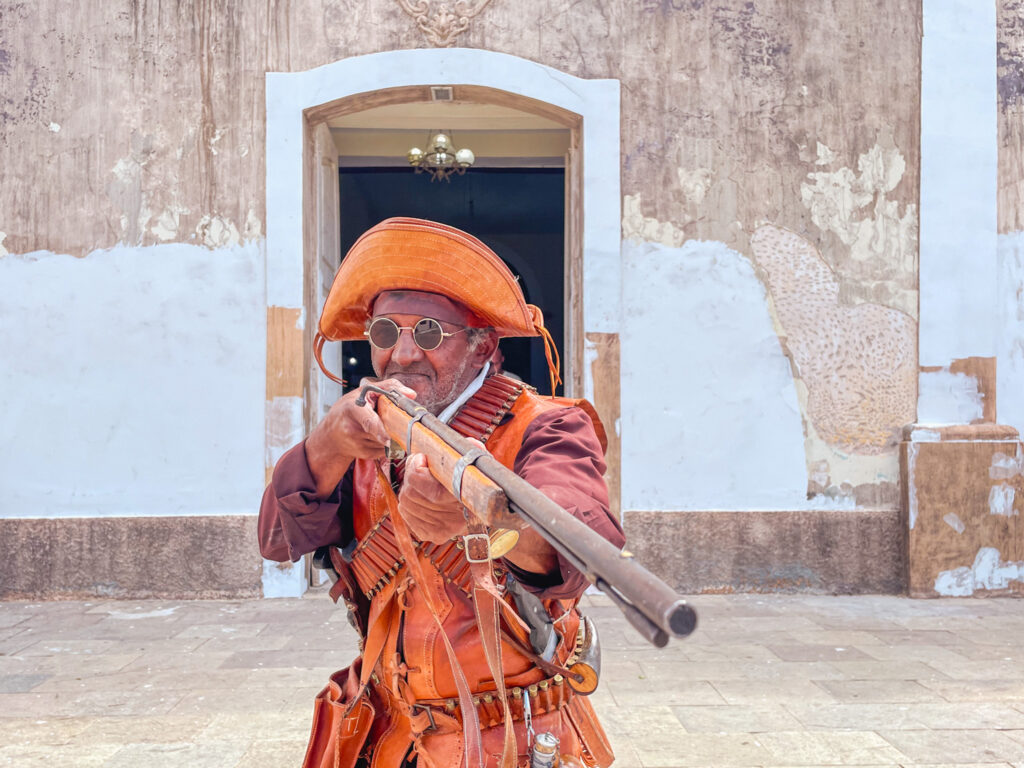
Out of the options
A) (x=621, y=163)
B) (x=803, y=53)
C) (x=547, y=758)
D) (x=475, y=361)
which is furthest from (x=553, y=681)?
(x=803, y=53)

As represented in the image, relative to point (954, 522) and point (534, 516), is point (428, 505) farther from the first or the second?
point (954, 522)

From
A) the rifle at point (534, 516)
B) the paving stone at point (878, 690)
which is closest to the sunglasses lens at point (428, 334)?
the rifle at point (534, 516)

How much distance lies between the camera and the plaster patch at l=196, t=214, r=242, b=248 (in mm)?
6895

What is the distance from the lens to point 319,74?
6.93 meters

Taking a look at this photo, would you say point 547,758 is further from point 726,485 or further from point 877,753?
point 726,485

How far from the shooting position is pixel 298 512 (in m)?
1.92

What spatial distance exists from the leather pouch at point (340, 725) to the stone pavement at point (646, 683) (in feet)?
5.74

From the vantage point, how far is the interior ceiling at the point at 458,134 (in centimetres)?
808

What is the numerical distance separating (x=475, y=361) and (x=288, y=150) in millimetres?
5493

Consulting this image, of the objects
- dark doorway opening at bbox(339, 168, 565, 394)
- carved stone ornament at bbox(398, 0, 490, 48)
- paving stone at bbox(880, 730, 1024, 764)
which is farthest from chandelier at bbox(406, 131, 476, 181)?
paving stone at bbox(880, 730, 1024, 764)

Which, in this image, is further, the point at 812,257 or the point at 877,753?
the point at 812,257

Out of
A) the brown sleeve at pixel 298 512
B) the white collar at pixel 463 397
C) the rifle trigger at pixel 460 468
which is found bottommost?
the brown sleeve at pixel 298 512

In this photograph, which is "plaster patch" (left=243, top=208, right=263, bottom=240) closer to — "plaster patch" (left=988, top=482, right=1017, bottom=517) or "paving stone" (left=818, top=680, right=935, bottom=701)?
"paving stone" (left=818, top=680, right=935, bottom=701)

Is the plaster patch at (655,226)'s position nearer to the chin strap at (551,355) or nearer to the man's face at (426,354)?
the chin strap at (551,355)
